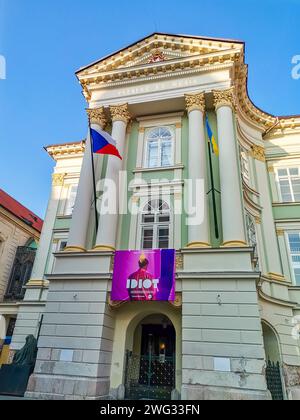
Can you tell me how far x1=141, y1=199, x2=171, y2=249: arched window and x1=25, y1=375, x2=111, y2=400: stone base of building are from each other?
17.8 ft

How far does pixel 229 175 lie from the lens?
1251 centimetres

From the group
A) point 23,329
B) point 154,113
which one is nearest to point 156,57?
point 154,113

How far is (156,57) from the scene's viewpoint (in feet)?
54.5

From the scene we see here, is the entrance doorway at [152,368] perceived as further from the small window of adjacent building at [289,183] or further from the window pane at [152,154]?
the small window of adjacent building at [289,183]

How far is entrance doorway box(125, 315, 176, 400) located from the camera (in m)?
10.9

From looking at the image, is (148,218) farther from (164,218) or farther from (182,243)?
(182,243)

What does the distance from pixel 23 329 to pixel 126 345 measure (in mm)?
9875

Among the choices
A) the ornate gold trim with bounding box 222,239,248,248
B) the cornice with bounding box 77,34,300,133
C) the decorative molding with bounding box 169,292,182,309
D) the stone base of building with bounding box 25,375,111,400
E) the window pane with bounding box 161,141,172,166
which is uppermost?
the cornice with bounding box 77,34,300,133

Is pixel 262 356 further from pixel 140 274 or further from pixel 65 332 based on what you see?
pixel 65 332

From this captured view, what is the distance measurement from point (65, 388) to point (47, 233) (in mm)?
12647

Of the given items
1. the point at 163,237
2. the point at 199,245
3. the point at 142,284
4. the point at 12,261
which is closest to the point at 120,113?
the point at 163,237

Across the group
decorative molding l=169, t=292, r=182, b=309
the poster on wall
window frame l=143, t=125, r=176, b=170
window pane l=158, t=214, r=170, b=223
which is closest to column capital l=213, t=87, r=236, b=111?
window frame l=143, t=125, r=176, b=170

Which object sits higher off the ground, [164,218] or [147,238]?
[164,218]

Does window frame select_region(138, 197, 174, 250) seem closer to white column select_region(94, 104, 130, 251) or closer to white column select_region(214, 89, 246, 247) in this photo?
white column select_region(94, 104, 130, 251)
